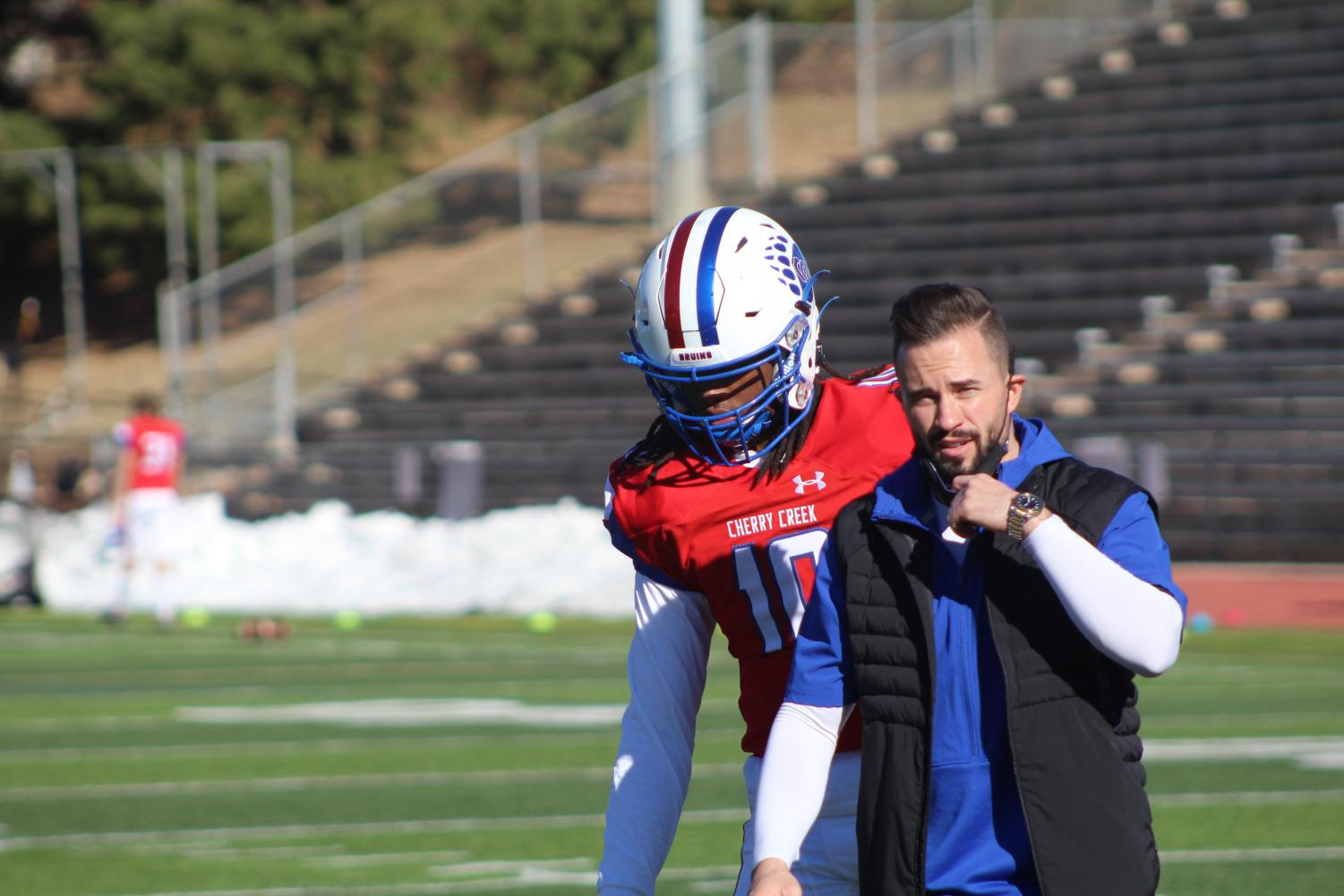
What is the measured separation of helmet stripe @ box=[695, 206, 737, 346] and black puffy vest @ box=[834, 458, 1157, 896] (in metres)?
0.57

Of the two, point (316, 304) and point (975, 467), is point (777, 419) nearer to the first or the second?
point (975, 467)

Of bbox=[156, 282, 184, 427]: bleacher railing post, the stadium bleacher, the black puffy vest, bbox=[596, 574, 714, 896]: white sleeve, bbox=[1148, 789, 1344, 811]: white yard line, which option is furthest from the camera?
bbox=[156, 282, 184, 427]: bleacher railing post

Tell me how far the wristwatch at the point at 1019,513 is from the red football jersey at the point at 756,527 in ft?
2.27

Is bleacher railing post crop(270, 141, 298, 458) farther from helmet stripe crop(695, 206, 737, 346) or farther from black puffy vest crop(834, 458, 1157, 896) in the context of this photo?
black puffy vest crop(834, 458, 1157, 896)

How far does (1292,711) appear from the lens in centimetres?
1048

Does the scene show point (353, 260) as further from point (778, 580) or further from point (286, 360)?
point (778, 580)

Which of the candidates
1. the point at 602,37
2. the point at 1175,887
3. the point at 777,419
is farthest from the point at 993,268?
the point at 602,37

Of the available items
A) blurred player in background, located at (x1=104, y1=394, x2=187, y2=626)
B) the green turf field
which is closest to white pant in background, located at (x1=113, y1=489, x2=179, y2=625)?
blurred player in background, located at (x1=104, y1=394, x2=187, y2=626)

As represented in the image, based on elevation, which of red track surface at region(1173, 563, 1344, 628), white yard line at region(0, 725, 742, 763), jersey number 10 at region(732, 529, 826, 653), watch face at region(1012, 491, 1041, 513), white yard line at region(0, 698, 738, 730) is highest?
watch face at region(1012, 491, 1041, 513)

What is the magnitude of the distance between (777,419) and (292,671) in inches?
398

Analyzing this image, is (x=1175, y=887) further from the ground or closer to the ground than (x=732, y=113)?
closer to the ground

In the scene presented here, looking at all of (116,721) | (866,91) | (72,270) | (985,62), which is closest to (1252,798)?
(116,721)

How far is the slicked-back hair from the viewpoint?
3.12 metres

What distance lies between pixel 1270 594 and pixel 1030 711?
13434 millimetres
